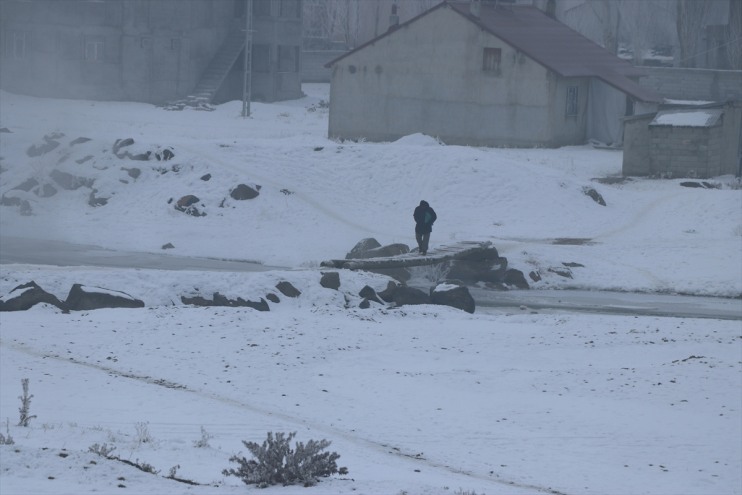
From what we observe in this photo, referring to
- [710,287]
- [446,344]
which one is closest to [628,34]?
[710,287]

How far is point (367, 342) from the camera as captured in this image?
17.3 m

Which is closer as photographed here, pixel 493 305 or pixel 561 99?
pixel 493 305

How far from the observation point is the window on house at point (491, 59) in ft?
146

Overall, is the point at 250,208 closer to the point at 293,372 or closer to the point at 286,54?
the point at 293,372

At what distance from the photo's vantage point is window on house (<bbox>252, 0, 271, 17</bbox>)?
6003cm

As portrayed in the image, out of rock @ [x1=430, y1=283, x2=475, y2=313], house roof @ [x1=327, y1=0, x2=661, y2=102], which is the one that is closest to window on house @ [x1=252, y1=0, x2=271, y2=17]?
house roof @ [x1=327, y1=0, x2=661, y2=102]

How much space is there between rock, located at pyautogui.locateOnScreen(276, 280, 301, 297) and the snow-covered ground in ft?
0.49

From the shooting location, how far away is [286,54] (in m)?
61.3

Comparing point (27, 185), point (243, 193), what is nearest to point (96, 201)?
point (27, 185)

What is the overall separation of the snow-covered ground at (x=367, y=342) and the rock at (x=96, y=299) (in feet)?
1.56

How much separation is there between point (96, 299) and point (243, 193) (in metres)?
14.6

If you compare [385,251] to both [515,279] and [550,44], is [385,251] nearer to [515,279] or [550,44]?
[515,279]

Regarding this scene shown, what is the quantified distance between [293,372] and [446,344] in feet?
9.90

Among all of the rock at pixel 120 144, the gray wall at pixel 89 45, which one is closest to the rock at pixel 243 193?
the rock at pixel 120 144
